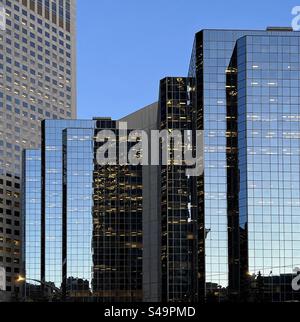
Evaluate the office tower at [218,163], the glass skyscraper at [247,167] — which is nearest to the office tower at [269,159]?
the glass skyscraper at [247,167]

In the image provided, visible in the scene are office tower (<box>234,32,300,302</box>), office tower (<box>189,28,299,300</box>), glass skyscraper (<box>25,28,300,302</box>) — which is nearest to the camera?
office tower (<box>234,32,300,302</box>)

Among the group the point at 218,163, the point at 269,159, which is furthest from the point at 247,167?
the point at 218,163

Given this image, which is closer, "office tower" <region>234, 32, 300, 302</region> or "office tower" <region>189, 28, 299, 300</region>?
"office tower" <region>234, 32, 300, 302</region>

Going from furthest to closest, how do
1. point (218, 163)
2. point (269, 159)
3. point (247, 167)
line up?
point (218, 163) → point (269, 159) → point (247, 167)

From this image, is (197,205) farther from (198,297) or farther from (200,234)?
(198,297)

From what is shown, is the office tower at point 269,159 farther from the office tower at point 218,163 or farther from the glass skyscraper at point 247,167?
the office tower at point 218,163

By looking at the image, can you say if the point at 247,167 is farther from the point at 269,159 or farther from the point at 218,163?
the point at 218,163

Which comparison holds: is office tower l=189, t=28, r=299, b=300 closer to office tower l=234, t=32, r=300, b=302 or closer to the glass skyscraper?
the glass skyscraper

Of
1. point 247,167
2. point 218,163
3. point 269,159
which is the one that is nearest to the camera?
point 247,167

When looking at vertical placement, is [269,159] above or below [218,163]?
below

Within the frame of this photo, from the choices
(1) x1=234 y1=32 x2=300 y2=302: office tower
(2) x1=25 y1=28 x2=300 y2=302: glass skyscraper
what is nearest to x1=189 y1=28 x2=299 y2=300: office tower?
(2) x1=25 y1=28 x2=300 y2=302: glass skyscraper

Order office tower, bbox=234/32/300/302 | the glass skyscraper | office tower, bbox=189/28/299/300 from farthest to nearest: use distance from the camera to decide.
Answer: office tower, bbox=189/28/299/300 < the glass skyscraper < office tower, bbox=234/32/300/302

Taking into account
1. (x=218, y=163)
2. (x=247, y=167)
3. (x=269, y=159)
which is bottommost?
(x=247, y=167)
